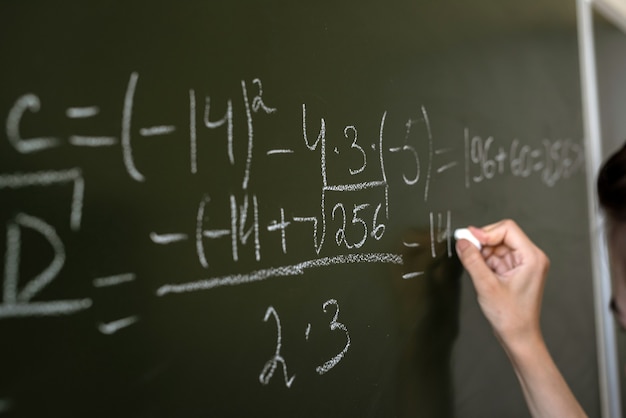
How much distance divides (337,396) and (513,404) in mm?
497

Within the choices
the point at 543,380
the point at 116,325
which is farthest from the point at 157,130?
→ the point at 543,380

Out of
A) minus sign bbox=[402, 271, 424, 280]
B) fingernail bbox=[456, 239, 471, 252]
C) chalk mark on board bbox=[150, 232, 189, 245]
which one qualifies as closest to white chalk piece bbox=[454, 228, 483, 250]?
fingernail bbox=[456, 239, 471, 252]

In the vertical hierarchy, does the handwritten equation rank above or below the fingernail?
above

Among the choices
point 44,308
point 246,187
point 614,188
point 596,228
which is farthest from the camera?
point 596,228

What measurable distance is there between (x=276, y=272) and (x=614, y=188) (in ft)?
1.73

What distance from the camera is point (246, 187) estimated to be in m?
0.61

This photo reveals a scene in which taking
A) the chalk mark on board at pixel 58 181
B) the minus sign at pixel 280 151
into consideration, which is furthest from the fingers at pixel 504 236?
the chalk mark on board at pixel 58 181

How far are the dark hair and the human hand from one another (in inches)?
6.5

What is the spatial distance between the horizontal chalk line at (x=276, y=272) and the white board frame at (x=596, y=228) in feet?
2.59

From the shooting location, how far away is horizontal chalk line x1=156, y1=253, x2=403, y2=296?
0.55 metres

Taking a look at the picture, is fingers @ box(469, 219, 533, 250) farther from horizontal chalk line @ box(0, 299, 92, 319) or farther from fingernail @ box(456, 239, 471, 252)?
horizontal chalk line @ box(0, 299, 92, 319)

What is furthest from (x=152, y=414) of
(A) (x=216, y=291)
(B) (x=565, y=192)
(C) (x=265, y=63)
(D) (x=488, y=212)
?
(B) (x=565, y=192)

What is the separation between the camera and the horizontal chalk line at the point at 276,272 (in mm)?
548

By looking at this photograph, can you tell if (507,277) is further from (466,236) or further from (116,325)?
(116,325)
